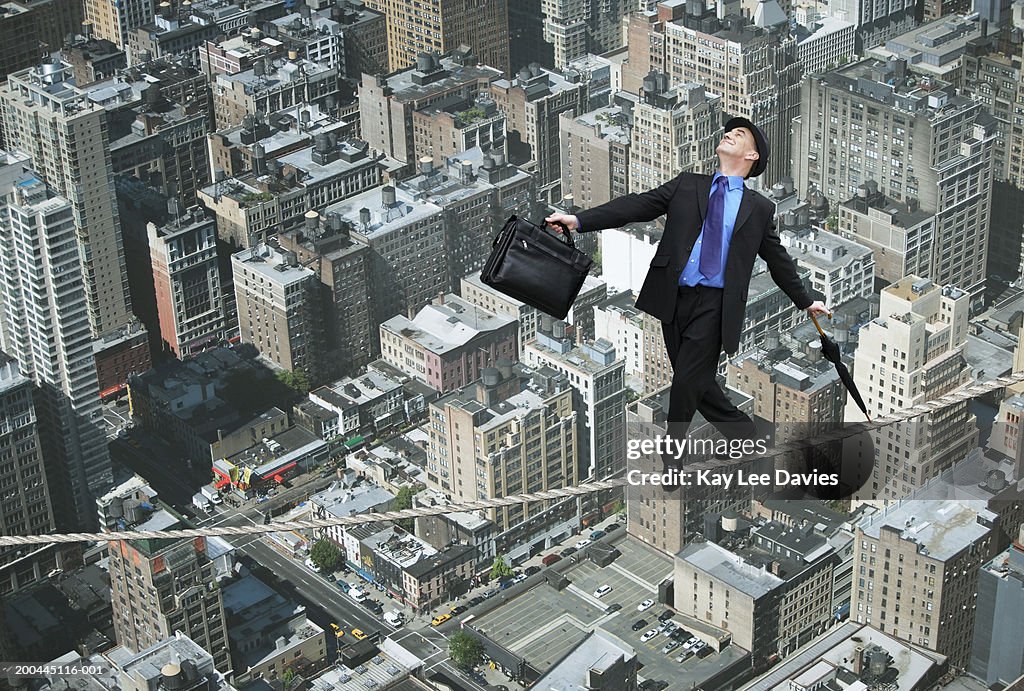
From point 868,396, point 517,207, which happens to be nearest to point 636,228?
point 517,207

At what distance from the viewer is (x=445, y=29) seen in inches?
3282

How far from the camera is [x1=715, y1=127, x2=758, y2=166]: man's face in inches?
664

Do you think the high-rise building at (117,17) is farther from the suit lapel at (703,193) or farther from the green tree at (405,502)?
the suit lapel at (703,193)

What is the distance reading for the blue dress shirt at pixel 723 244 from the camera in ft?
55.9

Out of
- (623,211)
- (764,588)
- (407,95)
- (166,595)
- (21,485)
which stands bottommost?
(21,485)

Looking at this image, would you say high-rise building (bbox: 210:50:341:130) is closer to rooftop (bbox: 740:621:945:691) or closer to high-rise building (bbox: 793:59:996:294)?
high-rise building (bbox: 793:59:996:294)

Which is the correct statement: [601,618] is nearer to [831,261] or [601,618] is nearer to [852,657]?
[852,657]

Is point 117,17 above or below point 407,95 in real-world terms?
above

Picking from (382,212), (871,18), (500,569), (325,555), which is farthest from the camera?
(871,18)

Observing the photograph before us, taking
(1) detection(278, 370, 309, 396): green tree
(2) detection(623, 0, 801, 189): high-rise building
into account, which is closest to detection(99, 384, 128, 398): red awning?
(1) detection(278, 370, 309, 396): green tree

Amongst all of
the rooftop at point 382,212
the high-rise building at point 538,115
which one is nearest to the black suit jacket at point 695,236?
the rooftop at point 382,212

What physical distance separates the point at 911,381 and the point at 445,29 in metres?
32.7

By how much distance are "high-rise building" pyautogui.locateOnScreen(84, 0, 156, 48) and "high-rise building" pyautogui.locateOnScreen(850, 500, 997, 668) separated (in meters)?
46.5

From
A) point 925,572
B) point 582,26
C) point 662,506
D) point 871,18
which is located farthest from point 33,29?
point 925,572
